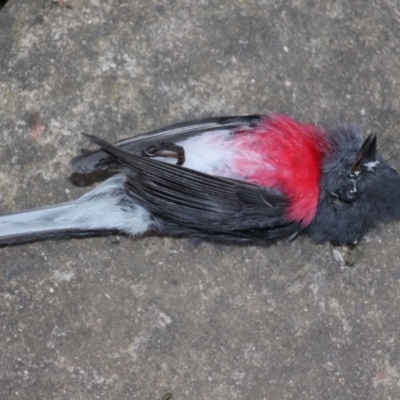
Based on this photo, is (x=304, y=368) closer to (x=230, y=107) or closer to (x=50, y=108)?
(x=230, y=107)

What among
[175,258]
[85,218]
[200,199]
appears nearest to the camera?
[200,199]

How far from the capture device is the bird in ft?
10.5

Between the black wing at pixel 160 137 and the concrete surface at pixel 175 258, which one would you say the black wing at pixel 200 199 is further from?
the concrete surface at pixel 175 258

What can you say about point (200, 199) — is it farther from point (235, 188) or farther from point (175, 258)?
point (175, 258)

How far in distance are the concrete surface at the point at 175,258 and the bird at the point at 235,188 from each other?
17 centimetres

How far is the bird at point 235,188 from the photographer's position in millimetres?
3186

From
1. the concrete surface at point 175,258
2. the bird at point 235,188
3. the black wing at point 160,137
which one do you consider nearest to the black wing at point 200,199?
the bird at point 235,188

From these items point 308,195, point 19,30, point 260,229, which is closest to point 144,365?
point 260,229

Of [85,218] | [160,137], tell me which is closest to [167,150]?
[160,137]

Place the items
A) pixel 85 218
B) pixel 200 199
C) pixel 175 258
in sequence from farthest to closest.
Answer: pixel 175 258 → pixel 85 218 → pixel 200 199

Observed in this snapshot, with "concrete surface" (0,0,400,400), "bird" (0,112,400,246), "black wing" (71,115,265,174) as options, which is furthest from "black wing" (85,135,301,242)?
"concrete surface" (0,0,400,400)

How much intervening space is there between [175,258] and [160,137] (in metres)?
0.57

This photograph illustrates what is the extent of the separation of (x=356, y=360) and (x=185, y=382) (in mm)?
823

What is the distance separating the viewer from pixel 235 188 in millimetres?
3180
